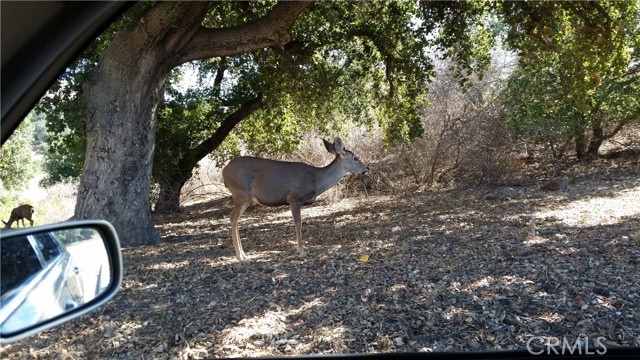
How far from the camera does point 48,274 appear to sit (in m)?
1.74

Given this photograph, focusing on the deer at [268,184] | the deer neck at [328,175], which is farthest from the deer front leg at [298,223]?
the deer neck at [328,175]

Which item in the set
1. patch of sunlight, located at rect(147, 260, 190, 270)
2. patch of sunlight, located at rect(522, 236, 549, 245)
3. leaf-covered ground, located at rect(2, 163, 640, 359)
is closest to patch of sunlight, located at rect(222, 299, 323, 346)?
leaf-covered ground, located at rect(2, 163, 640, 359)

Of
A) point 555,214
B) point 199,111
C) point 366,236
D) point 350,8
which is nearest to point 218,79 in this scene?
point 199,111

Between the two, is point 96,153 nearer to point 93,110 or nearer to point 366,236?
point 93,110

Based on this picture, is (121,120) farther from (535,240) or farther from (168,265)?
(535,240)

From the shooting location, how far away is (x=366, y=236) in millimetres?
9125

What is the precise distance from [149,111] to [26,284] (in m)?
7.85

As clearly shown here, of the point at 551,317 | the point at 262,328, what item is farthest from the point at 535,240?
the point at 262,328

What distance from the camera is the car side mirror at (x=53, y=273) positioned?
59.2 inches

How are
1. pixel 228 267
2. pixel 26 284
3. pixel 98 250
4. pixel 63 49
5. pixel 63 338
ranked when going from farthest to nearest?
pixel 228 267, pixel 63 338, pixel 98 250, pixel 26 284, pixel 63 49

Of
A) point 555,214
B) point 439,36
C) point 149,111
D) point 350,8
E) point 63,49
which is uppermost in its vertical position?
point 350,8

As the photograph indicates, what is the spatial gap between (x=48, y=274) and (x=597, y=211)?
967cm

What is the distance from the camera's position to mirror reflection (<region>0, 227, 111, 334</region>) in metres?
1.52

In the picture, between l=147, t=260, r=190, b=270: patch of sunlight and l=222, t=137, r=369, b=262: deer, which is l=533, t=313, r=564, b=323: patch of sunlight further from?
l=147, t=260, r=190, b=270: patch of sunlight
